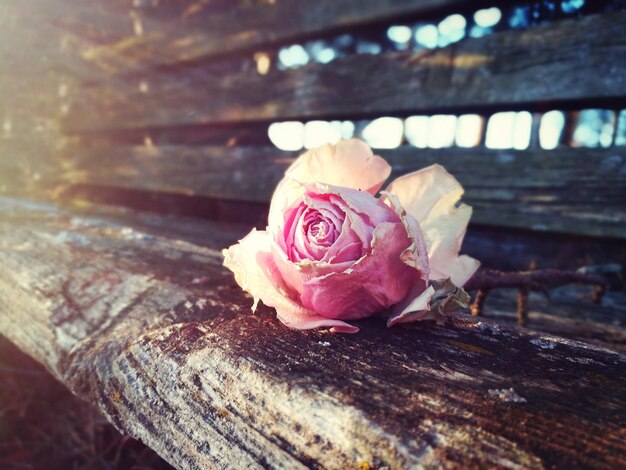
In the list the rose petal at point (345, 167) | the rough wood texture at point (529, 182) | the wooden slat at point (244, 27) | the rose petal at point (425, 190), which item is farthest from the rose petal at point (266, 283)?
the wooden slat at point (244, 27)

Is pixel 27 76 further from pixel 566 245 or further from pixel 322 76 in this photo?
pixel 566 245

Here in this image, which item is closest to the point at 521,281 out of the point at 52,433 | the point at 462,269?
the point at 462,269

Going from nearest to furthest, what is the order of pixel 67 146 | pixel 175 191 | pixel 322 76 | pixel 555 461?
1. pixel 555 461
2. pixel 322 76
3. pixel 175 191
4. pixel 67 146

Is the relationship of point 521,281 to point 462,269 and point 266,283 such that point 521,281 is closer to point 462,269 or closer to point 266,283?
point 462,269

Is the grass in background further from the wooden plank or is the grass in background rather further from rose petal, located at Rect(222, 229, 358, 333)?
the wooden plank

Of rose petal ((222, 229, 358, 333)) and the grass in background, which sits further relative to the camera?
the grass in background

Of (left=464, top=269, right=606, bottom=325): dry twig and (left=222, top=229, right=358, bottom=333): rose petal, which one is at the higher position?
(left=222, top=229, right=358, bottom=333): rose petal

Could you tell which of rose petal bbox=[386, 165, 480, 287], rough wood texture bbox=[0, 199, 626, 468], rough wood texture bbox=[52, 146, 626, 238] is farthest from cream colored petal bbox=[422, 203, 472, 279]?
rough wood texture bbox=[52, 146, 626, 238]

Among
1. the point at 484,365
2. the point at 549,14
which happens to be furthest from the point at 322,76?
the point at 484,365
